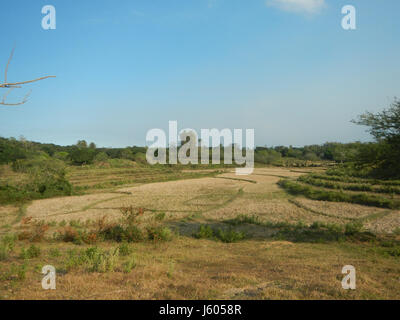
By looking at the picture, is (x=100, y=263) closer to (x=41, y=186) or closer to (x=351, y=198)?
(x=351, y=198)

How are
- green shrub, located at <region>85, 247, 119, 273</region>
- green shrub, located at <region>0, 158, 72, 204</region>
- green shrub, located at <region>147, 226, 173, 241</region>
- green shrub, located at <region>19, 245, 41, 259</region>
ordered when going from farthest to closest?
green shrub, located at <region>0, 158, 72, 204</region>, green shrub, located at <region>147, 226, 173, 241</region>, green shrub, located at <region>19, 245, 41, 259</region>, green shrub, located at <region>85, 247, 119, 273</region>

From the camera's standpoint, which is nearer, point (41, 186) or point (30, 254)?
point (30, 254)

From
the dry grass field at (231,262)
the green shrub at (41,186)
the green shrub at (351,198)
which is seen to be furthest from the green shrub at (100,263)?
the green shrub at (41,186)

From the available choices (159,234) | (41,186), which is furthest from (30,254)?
(41,186)

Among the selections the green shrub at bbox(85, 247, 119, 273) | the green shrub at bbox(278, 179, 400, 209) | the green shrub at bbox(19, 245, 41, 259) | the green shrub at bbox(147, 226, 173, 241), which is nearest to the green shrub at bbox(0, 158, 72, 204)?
the green shrub at bbox(147, 226, 173, 241)

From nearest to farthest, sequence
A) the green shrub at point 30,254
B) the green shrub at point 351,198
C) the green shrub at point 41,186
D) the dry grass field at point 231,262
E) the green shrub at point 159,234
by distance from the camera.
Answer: the dry grass field at point 231,262 < the green shrub at point 30,254 < the green shrub at point 159,234 < the green shrub at point 351,198 < the green shrub at point 41,186

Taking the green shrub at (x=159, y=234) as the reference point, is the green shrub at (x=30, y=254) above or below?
above

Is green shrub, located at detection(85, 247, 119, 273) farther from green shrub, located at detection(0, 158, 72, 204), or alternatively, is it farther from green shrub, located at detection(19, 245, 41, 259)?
green shrub, located at detection(0, 158, 72, 204)

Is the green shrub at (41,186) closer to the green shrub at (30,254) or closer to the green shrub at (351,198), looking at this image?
the green shrub at (30,254)

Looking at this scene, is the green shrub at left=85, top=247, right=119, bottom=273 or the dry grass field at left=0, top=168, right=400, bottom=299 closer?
the dry grass field at left=0, top=168, right=400, bottom=299

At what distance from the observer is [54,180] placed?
33.6 metres
